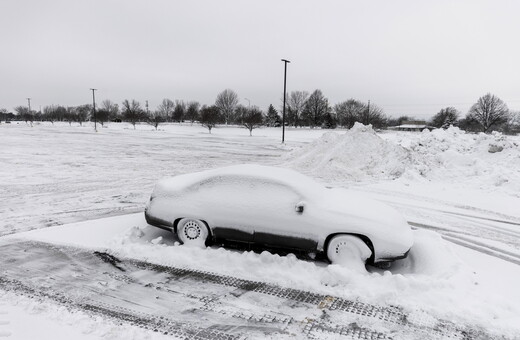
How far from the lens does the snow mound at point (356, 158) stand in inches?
601

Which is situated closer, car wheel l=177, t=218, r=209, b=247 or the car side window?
the car side window

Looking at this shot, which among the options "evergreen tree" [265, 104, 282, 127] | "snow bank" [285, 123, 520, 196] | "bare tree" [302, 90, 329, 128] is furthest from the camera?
"bare tree" [302, 90, 329, 128]

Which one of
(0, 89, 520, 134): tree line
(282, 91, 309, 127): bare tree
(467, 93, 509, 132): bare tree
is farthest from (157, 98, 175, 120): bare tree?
(467, 93, 509, 132): bare tree

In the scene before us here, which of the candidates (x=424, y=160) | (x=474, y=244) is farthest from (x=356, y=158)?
(x=474, y=244)

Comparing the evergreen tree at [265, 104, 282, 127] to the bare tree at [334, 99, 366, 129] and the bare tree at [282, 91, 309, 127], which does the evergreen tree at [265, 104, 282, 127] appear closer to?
the bare tree at [282, 91, 309, 127]

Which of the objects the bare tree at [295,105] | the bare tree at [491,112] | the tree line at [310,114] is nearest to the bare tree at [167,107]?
the tree line at [310,114]

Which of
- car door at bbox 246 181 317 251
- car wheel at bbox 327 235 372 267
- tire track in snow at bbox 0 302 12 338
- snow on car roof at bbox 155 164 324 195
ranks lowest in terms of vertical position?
tire track in snow at bbox 0 302 12 338

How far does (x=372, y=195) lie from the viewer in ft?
39.4

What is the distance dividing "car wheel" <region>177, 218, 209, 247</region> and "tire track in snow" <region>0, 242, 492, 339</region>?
78 cm

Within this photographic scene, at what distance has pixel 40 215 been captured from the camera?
28.7 feet

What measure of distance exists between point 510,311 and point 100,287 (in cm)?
568

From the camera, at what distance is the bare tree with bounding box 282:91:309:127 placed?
97938 millimetres

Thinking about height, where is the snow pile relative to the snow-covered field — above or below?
above

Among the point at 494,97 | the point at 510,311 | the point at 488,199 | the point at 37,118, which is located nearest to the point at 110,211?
the point at 510,311
